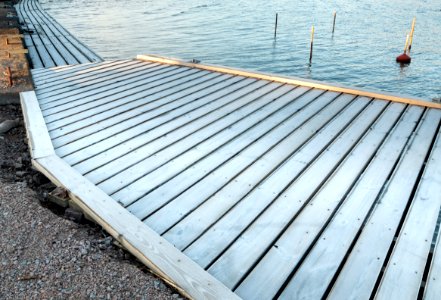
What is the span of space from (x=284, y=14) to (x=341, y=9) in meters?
5.21

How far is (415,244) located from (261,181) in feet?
4.29

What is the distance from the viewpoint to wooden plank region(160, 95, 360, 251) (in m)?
2.93

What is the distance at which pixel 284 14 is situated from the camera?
30047 millimetres

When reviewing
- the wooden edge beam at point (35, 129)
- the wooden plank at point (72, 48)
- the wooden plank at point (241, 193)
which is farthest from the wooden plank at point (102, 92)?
the wooden plank at point (72, 48)

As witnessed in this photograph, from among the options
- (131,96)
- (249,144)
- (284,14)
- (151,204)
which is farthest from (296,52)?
(151,204)

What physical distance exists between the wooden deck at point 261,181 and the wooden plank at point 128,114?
31mm

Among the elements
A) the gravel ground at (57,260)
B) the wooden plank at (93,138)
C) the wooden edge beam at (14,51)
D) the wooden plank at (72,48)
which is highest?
the wooden edge beam at (14,51)

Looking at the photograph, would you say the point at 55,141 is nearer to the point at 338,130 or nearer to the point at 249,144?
the point at 249,144

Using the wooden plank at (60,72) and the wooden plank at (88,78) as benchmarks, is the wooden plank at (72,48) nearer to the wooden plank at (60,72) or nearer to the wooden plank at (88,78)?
the wooden plank at (60,72)

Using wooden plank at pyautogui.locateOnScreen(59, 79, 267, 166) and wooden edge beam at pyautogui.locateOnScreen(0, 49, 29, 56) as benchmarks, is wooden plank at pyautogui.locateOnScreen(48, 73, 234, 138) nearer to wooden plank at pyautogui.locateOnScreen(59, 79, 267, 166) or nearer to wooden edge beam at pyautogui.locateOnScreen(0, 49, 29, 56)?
wooden plank at pyautogui.locateOnScreen(59, 79, 267, 166)

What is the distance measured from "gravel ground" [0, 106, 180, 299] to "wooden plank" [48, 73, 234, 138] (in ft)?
A: 4.63

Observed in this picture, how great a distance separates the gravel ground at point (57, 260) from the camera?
239 cm

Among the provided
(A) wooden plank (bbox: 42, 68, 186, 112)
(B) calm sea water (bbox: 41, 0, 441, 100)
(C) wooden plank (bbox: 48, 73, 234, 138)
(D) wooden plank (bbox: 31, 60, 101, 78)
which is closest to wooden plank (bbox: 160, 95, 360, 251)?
(C) wooden plank (bbox: 48, 73, 234, 138)

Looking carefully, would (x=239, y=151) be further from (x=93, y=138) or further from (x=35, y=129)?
(x=35, y=129)
